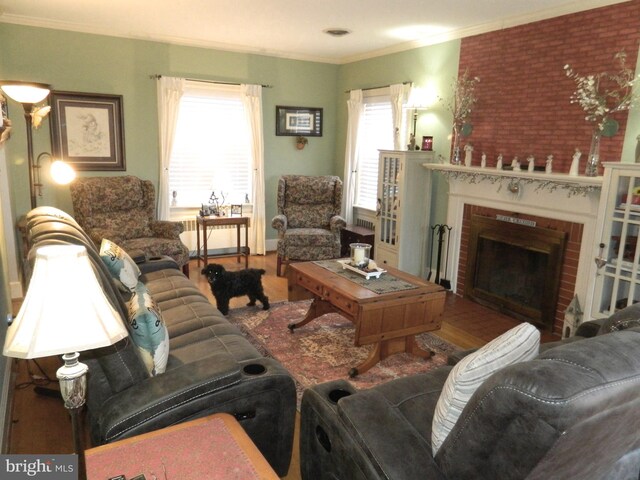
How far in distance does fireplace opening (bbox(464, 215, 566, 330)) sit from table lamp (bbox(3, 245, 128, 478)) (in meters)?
3.77

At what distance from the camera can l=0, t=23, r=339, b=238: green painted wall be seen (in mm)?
4887

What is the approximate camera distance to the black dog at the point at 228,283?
3996 millimetres

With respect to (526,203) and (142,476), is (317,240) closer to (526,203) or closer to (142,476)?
(526,203)

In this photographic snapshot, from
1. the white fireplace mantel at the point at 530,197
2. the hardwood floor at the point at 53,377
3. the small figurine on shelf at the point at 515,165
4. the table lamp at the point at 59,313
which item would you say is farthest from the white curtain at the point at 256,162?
the table lamp at the point at 59,313

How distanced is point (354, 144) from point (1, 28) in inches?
159

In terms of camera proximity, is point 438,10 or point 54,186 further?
point 54,186

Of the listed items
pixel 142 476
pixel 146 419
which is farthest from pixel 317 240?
pixel 142 476

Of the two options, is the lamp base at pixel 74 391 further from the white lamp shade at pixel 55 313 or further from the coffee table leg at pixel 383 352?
the coffee table leg at pixel 383 352

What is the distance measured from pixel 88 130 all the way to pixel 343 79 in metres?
3.34

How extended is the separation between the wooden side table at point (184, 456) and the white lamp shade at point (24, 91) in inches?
115

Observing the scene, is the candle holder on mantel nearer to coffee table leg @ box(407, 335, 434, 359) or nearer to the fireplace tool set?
coffee table leg @ box(407, 335, 434, 359)

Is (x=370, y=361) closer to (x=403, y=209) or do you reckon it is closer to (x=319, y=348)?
(x=319, y=348)

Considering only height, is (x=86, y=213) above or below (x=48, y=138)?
below

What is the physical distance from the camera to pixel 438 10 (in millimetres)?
4047
